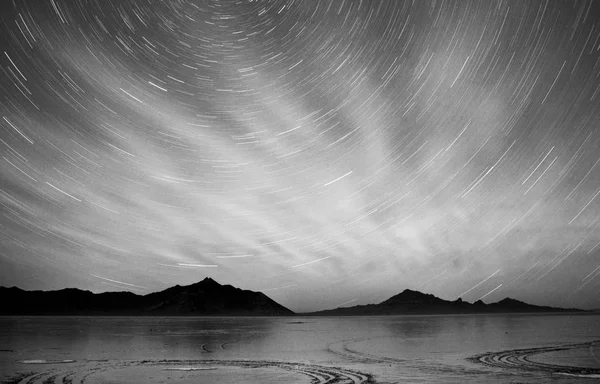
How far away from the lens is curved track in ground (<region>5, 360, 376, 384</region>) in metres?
18.1

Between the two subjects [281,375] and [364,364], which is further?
[364,364]

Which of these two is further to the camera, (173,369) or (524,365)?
(524,365)

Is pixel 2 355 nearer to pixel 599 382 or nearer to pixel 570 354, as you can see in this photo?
pixel 599 382

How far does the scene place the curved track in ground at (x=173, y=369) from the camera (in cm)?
1811

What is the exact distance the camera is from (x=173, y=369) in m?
22.4

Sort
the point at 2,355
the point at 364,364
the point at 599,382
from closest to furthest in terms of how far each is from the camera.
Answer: the point at 599,382, the point at 364,364, the point at 2,355

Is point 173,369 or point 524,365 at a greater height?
point 524,365

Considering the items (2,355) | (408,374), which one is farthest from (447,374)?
(2,355)

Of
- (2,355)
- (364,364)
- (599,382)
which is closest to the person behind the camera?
(599,382)

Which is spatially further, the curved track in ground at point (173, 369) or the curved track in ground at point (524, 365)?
the curved track in ground at point (524, 365)

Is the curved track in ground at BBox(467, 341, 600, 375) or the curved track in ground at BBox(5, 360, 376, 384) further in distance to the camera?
the curved track in ground at BBox(467, 341, 600, 375)

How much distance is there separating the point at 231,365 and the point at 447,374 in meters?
9.96

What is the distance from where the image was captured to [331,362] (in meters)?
25.0

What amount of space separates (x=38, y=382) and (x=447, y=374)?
1485 centimetres
